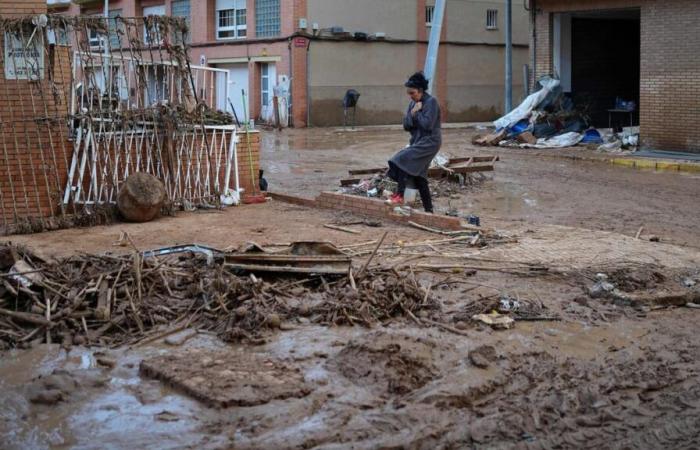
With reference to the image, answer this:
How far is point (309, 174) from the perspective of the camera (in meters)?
17.2

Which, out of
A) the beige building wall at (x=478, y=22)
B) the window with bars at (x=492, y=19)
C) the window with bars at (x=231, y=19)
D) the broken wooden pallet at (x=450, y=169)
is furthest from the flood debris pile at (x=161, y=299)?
the window with bars at (x=492, y=19)

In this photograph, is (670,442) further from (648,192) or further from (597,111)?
(597,111)

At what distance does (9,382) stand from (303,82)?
25521mm

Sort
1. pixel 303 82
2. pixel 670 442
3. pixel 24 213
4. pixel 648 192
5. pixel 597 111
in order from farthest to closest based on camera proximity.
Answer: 1. pixel 303 82
2. pixel 597 111
3. pixel 648 192
4. pixel 24 213
5. pixel 670 442

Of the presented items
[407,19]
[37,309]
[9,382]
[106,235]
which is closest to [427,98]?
[106,235]

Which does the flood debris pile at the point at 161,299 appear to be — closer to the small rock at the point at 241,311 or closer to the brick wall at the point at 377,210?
the small rock at the point at 241,311

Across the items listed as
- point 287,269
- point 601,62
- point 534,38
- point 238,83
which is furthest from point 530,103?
point 287,269

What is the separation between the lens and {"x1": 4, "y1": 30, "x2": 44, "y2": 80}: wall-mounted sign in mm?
10398

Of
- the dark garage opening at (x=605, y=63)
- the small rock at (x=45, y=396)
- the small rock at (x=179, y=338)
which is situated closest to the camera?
the small rock at (x=45, y=396)

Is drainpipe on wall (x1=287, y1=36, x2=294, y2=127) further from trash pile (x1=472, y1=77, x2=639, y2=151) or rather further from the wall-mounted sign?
the wall-mounted sign

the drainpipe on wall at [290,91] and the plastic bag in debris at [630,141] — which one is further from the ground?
the drainpipe on wall at [290,91]

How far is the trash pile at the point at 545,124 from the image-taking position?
73.7 feet

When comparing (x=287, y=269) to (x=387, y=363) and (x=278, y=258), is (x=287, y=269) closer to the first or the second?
(x=278, y=258)

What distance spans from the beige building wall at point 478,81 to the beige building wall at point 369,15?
2275 mm
